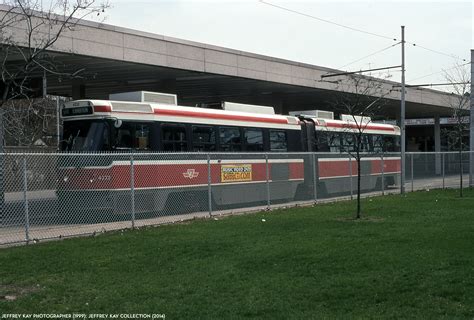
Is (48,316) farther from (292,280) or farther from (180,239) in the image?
(180,239)

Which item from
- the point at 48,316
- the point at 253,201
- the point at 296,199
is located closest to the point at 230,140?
the point at 253,201

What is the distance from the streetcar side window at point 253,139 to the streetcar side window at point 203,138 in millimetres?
1678

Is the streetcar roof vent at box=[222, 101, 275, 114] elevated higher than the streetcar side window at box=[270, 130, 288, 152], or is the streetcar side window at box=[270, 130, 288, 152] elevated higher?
the streetcar roof vent at box=[222, 101, 275, 114]

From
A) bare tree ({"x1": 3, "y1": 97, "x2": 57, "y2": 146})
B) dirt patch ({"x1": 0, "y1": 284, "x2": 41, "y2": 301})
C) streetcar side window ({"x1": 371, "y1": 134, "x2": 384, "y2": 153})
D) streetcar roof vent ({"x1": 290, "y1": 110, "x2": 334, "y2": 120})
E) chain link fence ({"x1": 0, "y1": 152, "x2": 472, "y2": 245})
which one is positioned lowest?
dirt patch ({"x1": 0, "y1": 284, "x2": 41, "y2": 301})

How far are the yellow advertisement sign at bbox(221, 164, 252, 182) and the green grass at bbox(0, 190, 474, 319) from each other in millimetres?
4543

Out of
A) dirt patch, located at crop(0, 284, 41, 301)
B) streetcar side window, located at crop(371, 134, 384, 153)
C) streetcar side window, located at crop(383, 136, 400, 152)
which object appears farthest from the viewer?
streetcar side window, located at crop(383, 136, 400, 152)

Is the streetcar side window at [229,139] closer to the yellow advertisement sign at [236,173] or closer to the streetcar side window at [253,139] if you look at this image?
the streetcar side window at [253,139]

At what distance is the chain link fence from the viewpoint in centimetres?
1399

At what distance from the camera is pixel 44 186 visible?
16750 millimetres

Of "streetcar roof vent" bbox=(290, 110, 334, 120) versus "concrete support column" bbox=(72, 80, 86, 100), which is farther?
"concrete support column" bbox=(72, 80, 86, 100)

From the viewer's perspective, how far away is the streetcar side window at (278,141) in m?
21.0

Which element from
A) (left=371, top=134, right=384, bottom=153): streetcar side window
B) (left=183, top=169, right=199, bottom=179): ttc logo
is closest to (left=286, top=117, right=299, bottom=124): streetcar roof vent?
(left=183, top=169, right=199, bottom=179): ttc logo

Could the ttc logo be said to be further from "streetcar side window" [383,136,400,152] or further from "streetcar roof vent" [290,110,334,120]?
"streetcar side window" [383,136,400,152]

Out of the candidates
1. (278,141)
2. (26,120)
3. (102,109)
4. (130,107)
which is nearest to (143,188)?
(130,107)
